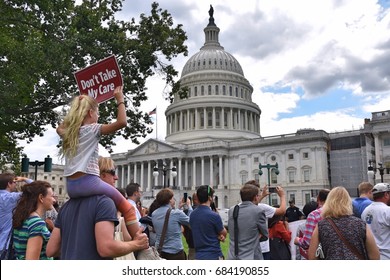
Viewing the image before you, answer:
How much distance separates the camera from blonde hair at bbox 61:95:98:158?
10.4ft

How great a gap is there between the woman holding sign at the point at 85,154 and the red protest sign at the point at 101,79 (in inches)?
25.2

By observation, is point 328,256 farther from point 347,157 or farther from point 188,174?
point 188,174

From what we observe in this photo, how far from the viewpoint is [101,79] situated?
4.05 m

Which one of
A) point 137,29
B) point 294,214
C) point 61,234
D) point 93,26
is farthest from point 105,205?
point 137,29

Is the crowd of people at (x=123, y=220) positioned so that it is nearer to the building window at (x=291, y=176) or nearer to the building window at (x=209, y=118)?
the building window at (x=291, y=176)

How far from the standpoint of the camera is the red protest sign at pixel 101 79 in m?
3.97

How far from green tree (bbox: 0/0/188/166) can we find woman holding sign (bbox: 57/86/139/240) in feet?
38.9

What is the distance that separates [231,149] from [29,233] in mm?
79529

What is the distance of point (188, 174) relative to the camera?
288 ft

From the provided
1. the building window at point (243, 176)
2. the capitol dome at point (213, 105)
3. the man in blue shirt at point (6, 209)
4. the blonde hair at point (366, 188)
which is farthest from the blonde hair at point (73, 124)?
the capitol dome at point (213, 105)

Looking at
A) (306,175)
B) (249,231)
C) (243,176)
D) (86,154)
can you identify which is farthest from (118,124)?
(243,176)

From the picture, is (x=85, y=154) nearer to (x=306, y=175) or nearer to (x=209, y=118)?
(x=306, y=175)
